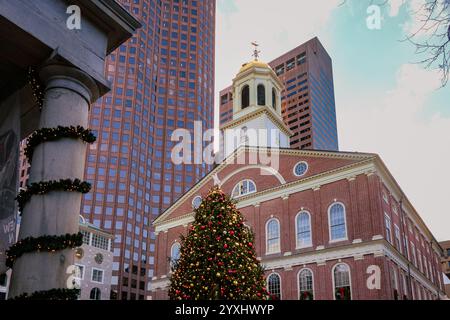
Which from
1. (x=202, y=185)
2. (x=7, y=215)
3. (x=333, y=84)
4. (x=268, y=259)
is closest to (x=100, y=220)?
(x=202, y=185)

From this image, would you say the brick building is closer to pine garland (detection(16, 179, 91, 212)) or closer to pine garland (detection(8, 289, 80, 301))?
pine garland (detection(16, 179, 91, 212))

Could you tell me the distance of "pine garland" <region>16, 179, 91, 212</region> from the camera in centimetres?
795

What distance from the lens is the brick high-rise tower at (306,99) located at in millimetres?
153750

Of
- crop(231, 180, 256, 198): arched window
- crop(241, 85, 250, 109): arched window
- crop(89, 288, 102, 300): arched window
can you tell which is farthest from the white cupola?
crop(89, 288, 102, 300): arched window

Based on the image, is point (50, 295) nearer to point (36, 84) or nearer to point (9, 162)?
point (9, 162)

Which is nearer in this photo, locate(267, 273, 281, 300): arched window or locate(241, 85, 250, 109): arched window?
locate(267, 273, 281, 300): arched window

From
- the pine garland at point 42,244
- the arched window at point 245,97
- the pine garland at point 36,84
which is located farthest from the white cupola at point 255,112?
the pine garland at point 42,244

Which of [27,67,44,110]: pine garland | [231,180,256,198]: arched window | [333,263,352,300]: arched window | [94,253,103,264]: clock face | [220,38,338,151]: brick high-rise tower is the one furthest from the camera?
[220,38,338,151]: brick high-rise tower

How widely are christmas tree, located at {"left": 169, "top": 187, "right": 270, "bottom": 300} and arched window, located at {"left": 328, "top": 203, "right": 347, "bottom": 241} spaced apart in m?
13.4

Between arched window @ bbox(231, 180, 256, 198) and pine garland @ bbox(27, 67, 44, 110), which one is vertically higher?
arched window @ bbox(231, 180, 256, 198)

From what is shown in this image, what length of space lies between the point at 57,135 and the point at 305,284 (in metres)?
28.7

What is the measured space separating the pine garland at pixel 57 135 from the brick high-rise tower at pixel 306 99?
14318cm

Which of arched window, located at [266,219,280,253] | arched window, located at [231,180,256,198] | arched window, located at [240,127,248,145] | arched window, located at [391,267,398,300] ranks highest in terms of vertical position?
arched window, located at [240,127,248,145]

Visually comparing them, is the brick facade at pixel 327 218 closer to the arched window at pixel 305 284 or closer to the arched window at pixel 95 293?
the arched window at pixel 305 284
